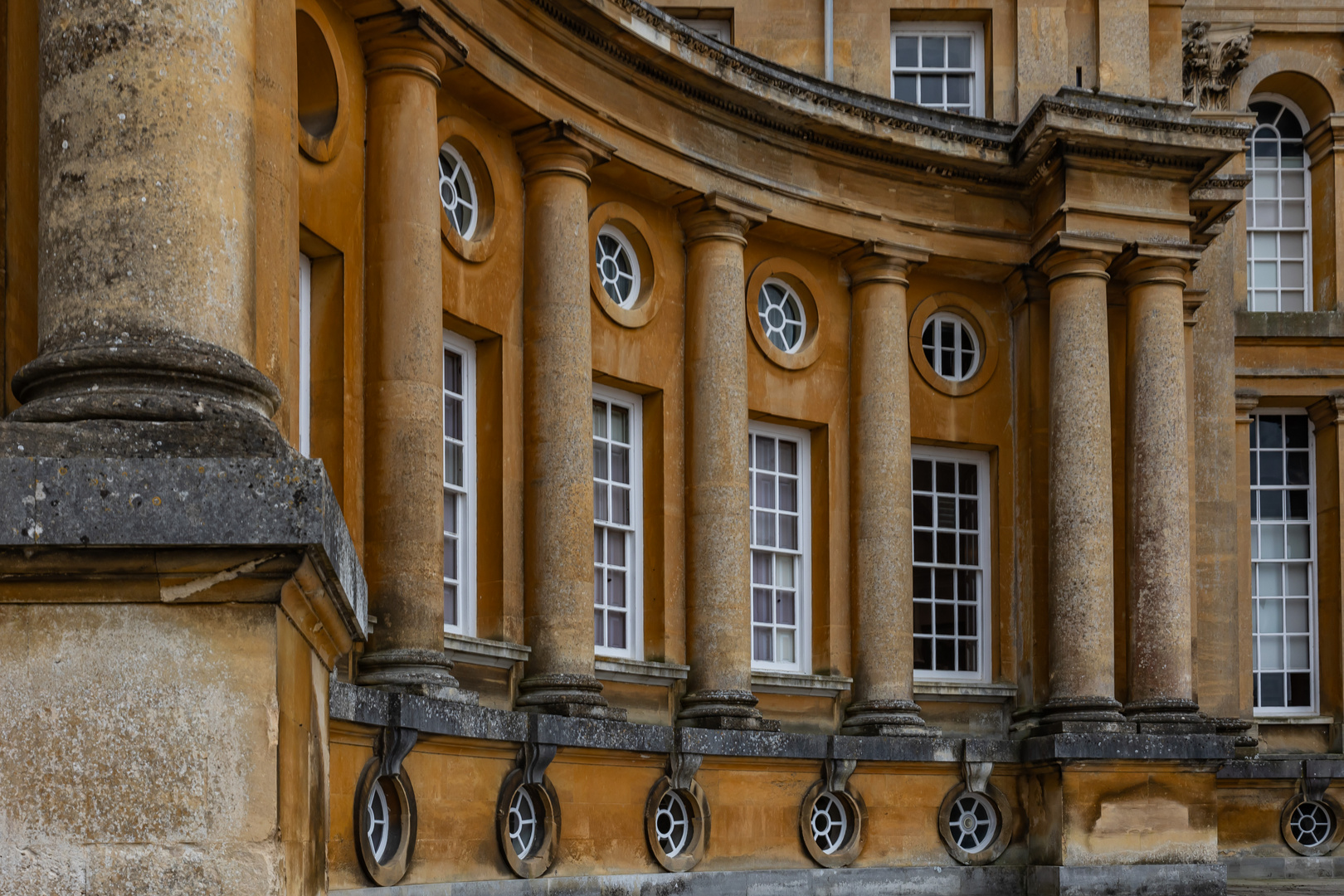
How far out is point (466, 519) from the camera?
14.6m

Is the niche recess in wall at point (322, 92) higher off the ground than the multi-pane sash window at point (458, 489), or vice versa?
the niche recess in wall at point (322, 92)

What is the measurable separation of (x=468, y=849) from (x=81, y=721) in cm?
884

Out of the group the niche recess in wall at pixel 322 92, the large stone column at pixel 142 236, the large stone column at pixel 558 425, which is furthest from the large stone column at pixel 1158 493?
the large stone column at pixel 142 236

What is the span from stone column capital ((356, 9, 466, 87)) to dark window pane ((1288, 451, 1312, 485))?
621 inches

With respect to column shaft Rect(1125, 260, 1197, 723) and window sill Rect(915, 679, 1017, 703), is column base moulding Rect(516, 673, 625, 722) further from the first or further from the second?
column shaft Rect(1125, 260, 1197, 723)

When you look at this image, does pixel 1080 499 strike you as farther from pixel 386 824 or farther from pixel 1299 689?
pixel 386 824

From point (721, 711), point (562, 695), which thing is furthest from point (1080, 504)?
point (562, 695)

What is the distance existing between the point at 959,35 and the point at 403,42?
372 inches

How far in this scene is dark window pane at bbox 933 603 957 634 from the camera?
19531 mm

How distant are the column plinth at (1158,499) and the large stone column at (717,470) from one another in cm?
460

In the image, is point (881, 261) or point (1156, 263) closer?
point (881, 261)

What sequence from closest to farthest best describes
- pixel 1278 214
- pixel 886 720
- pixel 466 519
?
pixel 466 519
pixel 886 720
pixel 1278 214

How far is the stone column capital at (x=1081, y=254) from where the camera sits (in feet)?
61.2

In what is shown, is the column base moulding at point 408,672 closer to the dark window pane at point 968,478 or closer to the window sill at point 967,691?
the window sill at point 967,691
